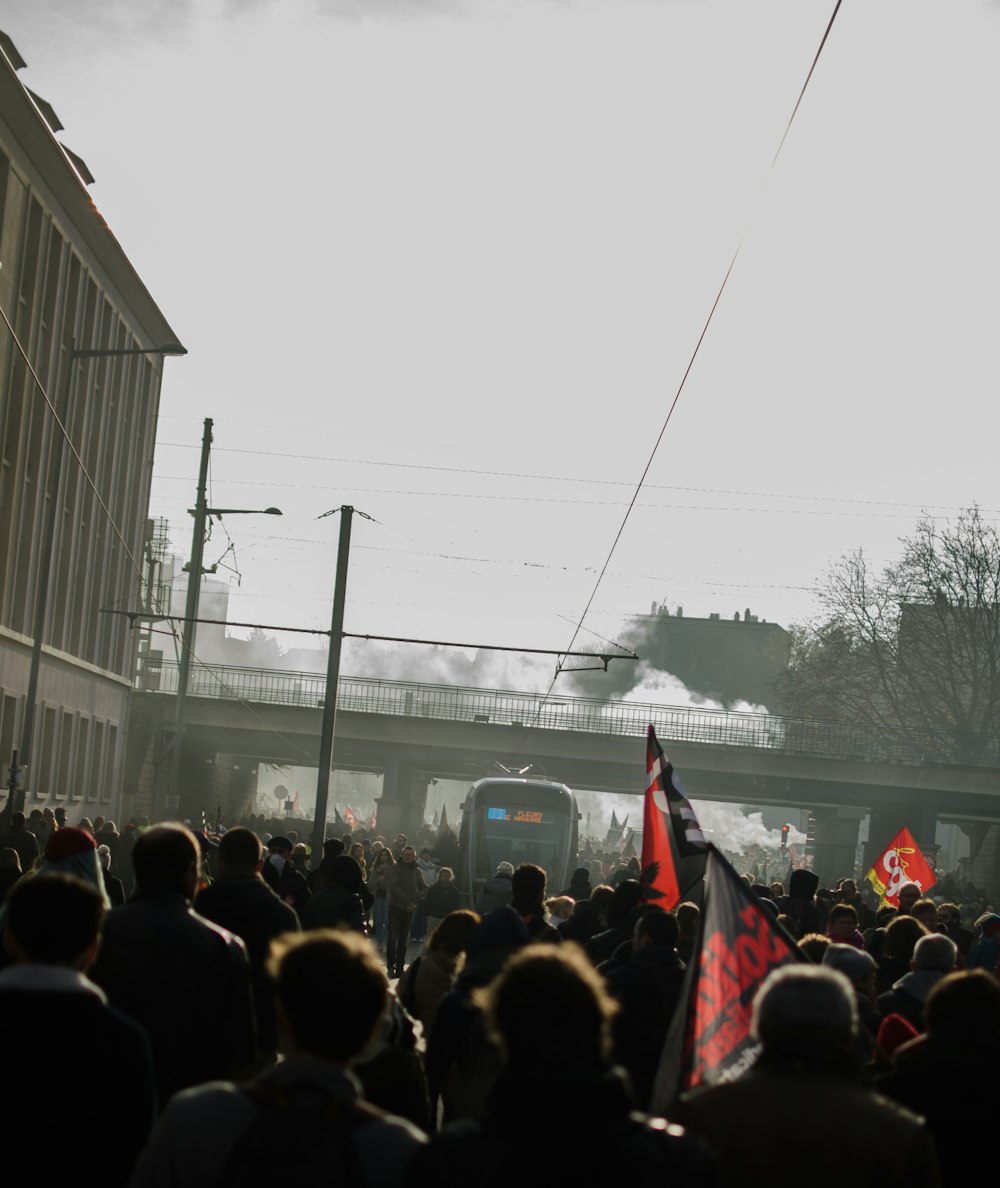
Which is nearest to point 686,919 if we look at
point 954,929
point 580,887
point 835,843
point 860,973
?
point 860,973

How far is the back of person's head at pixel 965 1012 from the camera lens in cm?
560

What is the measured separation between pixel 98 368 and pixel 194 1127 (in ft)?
163

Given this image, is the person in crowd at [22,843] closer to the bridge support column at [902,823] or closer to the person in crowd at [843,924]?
the person in crowd at [843,924]

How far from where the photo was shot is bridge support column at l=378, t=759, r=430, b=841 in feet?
232

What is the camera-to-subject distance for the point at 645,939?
9.05 meters

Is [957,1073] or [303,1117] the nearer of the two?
[303,1117]

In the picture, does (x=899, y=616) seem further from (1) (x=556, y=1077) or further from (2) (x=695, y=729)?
(1) (x=556, y=1077)

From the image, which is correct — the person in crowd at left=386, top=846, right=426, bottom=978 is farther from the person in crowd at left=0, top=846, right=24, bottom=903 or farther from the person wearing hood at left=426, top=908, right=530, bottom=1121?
the person wearing hood at left=426, top=908, right=530, bottom=1121

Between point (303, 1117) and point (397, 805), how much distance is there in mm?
66809

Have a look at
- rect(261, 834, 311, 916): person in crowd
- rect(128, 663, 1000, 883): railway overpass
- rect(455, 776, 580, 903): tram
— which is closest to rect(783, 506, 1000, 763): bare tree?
rect(128, 663, 1000, 883): railway overpass

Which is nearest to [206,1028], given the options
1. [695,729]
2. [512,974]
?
[512,974]

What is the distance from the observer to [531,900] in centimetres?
1060

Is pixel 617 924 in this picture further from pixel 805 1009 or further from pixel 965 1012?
pixel 805 1009

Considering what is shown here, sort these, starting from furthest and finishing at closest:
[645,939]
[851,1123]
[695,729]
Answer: [695,729]
[645,939]
[851,1123]
